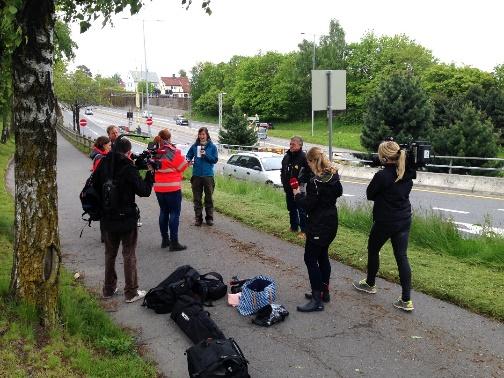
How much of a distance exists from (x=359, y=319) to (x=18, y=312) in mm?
3295

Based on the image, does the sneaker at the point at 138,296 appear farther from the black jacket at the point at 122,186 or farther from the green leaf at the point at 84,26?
the green leaf at the point at 84,26

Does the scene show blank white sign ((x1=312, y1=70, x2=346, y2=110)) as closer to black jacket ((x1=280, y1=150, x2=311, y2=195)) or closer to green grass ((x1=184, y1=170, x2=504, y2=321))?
black jacket ((x1=280, y1=150, x2=311, y2=195))

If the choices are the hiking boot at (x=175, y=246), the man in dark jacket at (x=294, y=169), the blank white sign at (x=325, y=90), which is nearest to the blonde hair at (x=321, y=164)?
the man in dark jacket at (x=294, y=169)

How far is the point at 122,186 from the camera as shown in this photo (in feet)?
18.2

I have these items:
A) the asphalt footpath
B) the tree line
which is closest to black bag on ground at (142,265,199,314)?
the asphalt footpath

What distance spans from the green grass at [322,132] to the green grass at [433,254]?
38808 millimetres

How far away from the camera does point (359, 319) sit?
538cm

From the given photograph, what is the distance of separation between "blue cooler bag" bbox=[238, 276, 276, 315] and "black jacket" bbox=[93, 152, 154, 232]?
56.8 inches

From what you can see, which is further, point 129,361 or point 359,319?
point 359,319

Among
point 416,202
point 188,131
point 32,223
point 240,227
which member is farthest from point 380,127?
point 188,131

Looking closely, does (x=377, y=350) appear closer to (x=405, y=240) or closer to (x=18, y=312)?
(x=405, y=240)

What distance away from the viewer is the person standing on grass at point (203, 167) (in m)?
9.42

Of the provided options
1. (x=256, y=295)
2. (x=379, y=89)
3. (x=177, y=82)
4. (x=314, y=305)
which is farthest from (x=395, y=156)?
(x=177, y=82)

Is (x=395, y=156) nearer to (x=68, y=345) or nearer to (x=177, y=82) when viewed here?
(x=68, y=345)
